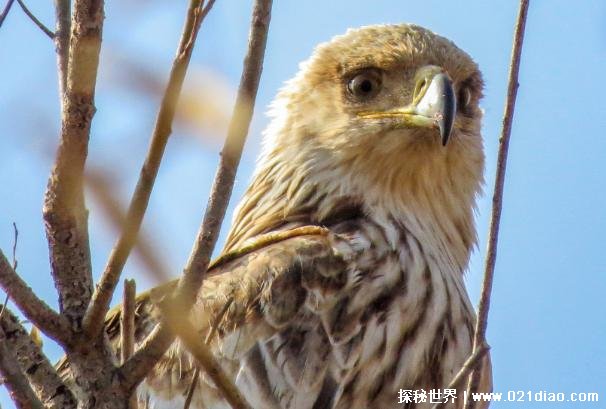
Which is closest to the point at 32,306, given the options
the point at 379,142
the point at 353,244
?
the point at 353,244

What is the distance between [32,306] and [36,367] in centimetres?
25

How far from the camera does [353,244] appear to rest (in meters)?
4.57

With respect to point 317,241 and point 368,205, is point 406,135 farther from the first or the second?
point 317,241

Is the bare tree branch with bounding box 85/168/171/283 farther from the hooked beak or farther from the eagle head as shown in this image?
the eagle head

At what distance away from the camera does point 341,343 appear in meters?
4.15

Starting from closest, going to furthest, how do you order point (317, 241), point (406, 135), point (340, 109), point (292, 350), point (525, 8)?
point (525, 8) < point (292, 350) < point (317, 241) < point (406, 135) < point (340, 109)

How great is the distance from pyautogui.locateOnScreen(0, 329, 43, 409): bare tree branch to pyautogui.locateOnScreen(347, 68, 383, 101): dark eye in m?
Answer: 3.13

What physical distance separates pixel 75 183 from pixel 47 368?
1.69 feet

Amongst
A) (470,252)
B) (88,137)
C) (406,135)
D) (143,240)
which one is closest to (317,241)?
(406,135)

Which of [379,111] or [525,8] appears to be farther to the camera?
[379,111]

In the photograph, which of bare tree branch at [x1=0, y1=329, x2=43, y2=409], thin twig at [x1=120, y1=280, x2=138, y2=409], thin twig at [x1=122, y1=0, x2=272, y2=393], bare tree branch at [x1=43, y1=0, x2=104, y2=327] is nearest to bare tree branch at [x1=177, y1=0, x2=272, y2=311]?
thin twig at [x1=122, y1=0, x2=272, y2=393]

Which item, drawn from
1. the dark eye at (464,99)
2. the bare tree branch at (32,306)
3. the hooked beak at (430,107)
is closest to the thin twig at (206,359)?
the bare tree branch at (32,306)

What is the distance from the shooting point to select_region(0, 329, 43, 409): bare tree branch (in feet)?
7.84

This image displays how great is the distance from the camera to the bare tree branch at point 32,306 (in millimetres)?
2486
